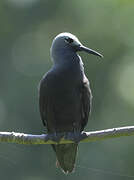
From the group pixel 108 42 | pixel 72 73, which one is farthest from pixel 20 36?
pixel 72 73

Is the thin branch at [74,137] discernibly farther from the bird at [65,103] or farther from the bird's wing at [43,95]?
the bird's wing at [43,95]

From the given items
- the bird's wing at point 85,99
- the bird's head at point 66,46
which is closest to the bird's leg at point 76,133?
the bird's wing at point 85,99

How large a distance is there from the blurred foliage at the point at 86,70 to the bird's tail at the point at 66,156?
5215 millimetres

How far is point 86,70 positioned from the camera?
59.3 ft

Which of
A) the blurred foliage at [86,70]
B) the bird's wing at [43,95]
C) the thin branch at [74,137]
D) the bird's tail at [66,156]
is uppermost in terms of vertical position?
the bird's wing at [43,95]

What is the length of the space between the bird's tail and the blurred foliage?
5.22m

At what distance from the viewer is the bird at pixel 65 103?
373 inches

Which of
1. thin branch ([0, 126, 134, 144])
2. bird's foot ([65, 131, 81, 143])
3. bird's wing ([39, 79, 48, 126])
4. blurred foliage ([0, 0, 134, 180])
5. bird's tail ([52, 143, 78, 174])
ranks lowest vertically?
blurred foliage ([0, 0, 134, 180])

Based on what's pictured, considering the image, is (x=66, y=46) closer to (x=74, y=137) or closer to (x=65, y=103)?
(x=65, y=103)

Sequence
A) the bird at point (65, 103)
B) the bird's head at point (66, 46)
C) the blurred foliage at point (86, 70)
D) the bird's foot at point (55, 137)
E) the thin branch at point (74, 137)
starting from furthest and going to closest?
the blurred foliage at point (86, 70) < the bird's head at point (66, 46) < the bird at point (65, 103) < the bird's foot at point (55, 137) < the thin branch at point (74, 137)

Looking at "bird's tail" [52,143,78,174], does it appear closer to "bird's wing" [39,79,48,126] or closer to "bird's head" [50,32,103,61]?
"bird's wing" [39,79,48,126]

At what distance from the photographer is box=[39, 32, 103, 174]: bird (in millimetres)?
9477

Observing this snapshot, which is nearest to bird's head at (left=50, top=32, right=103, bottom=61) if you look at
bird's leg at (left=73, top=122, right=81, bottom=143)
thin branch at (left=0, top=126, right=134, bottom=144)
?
bird's leg at (left=73, top=122, right=81, bottom=143)

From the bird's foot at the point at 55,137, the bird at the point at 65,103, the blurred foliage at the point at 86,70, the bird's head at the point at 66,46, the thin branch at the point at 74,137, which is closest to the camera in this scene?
the thin branch at the point at 74,137
